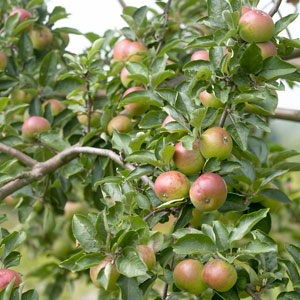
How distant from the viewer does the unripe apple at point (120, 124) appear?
1.38 metres

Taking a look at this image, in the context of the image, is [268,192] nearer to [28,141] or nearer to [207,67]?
[207,67]

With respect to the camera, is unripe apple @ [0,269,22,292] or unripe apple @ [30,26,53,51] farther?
unripe apple @ [30,26,53,51]

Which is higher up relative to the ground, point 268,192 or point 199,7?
point 199,7

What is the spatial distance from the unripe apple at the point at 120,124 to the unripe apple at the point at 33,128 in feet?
0.84

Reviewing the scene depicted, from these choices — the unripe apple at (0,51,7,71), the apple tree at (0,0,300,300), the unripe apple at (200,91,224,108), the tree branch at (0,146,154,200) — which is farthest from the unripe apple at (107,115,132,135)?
the unripe apple at (0,51,7,71)

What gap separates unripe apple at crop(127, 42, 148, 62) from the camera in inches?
59.9

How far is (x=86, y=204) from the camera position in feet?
6.44

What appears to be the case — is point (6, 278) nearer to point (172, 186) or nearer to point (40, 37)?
point (172, 186)

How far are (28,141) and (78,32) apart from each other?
1.76 ft

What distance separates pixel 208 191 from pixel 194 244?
4.0 inches

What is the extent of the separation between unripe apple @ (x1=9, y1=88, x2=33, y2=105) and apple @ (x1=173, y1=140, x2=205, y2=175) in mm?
971

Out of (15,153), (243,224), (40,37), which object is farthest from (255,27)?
(40,37)

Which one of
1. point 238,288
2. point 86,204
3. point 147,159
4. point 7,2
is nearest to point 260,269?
point 238,288

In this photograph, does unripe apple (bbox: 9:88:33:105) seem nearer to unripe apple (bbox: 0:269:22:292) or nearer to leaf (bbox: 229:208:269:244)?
unripe apple (bbox: 0:269:22:292)
